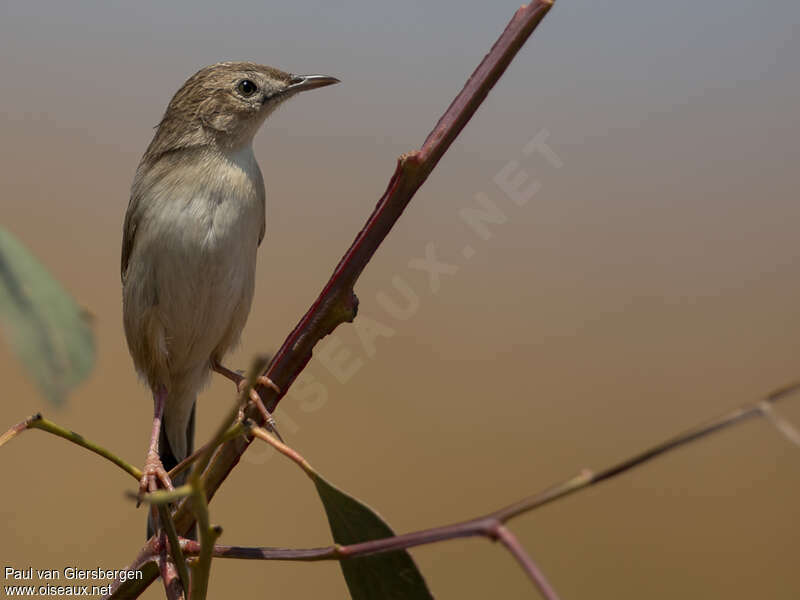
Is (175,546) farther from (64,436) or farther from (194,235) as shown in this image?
(194,235)

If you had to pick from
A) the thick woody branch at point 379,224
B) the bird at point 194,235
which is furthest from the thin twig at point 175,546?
the bird at point 194,235

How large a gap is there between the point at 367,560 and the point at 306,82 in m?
2.40

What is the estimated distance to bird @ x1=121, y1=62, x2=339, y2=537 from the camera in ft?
9.30

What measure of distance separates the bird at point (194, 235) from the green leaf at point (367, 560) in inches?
54.5

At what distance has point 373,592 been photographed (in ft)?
4.07

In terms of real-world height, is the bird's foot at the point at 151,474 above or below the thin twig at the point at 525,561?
above

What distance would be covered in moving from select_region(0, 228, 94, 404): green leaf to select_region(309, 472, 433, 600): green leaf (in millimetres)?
647

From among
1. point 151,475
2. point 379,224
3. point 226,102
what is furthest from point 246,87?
point 379,224

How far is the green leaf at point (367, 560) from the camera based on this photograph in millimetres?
1188

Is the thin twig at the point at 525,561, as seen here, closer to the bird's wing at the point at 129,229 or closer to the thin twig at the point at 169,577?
the thin twig at the point at 169,577

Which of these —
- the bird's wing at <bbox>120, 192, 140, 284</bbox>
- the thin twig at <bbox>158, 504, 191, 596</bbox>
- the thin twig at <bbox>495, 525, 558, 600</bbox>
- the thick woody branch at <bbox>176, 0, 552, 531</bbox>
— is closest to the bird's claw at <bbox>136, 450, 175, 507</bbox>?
the bird's wing at <bbox>120, 192, 140, 284</bbox>

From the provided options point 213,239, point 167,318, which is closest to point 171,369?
point 167,318

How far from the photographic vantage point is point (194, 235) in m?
2.81

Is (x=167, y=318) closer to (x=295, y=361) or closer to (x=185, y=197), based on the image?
(x=185, y=197)
